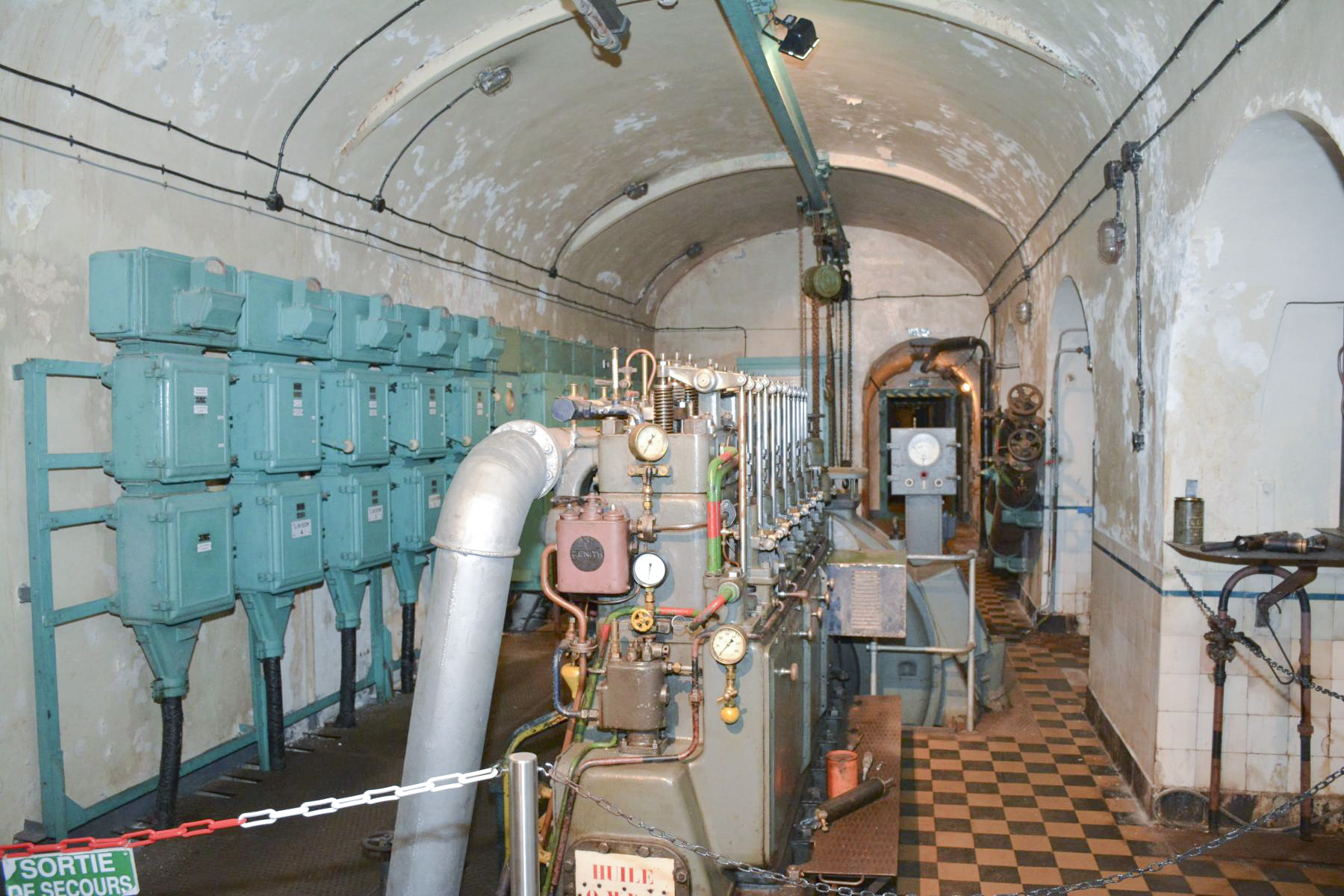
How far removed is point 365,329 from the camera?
7234mm

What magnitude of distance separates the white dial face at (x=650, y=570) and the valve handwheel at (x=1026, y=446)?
7.25 metres

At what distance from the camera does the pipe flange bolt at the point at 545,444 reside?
16.5 ft

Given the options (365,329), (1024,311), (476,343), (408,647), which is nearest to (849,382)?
(1024,311)

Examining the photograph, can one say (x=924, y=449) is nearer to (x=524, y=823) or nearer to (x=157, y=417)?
(x=157, y=417)

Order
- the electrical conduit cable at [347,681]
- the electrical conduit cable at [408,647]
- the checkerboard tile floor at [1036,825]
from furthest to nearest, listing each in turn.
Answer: the electrical conduit cable at [408,647], the electrical conduit cable at [347,681], the checkerboard tile floor at [1036,825]

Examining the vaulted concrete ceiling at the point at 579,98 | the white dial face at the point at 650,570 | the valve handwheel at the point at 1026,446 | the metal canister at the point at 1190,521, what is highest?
the vaulted concrete ceiling at the point at 579,98

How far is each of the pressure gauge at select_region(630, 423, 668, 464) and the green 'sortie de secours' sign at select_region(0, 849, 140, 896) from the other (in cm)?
259

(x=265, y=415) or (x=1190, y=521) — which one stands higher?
(x=265, y=415)

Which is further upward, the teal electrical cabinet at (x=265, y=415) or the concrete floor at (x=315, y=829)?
the teal electrical cabinet at (x=265, y=415)

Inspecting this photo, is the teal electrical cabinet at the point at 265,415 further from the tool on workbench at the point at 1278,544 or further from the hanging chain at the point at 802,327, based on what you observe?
the hanging chain at the point at 802,327

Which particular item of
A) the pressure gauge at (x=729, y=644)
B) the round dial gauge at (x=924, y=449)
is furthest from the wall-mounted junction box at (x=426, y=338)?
the pressure gauge at (x=729, y=644)

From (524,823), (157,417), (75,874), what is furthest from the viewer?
(157,417)

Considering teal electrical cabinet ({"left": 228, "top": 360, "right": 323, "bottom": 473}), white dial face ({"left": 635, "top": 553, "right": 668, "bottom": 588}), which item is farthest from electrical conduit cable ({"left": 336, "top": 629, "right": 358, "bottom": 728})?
white dial face ({"left": 635, "top": 553, "right": 668, "bottom": 588})

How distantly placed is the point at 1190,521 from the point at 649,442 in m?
3.21
